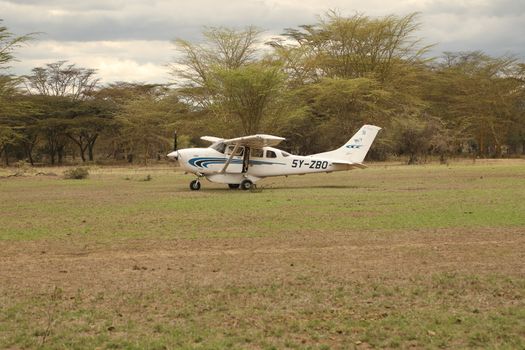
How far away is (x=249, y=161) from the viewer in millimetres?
26406

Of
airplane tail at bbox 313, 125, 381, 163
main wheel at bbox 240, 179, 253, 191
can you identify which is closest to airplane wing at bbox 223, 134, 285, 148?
main wheel at bbox 240, 179, 253, 191

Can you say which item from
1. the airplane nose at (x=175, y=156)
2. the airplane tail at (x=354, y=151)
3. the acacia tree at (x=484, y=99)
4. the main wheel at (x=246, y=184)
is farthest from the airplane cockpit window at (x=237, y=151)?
the acacia tree at (x=484, y=99)

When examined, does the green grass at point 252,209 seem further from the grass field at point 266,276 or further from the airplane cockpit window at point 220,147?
the airplane cockpit window at point 220,147

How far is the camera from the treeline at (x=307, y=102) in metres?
56.5

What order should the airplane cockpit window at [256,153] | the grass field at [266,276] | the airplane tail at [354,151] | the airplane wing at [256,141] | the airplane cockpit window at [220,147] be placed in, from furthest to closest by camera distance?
1. the airplane tail at [354,151]
2. the airplane cockpit window at [256,153]
3. the airplane cockpit window at [220,147]
4. the airplane wing at [256,141]
5. the grass field at [266,276]

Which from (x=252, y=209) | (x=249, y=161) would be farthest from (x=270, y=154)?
(x=252, y=209)

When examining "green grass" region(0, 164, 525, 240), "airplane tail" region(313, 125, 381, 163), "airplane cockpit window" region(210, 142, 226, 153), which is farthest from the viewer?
"airplane tail" region(313, 125, 381, 163)

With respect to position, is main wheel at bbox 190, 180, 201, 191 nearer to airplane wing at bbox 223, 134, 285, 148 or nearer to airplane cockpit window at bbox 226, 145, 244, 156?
airplane cockpit window at bbox 226, 145, 244, 156

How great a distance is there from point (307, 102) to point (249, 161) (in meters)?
40.2

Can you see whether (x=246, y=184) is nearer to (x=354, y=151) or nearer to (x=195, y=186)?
(x=195, y=186)

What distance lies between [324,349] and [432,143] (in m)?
50.9

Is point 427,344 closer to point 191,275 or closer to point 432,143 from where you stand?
point 191,275

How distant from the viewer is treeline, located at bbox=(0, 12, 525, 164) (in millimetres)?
56531

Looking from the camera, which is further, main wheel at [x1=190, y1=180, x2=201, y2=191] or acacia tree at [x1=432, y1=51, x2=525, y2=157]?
acacia tree at [x1=432, y1=51, x2=525, y2=157]
